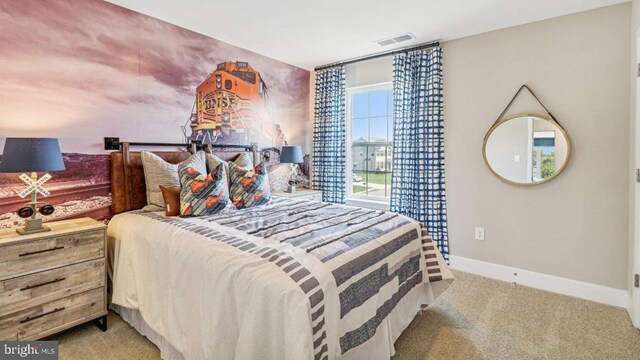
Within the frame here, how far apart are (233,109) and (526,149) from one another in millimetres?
3061

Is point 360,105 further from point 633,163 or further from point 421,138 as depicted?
point 633,163

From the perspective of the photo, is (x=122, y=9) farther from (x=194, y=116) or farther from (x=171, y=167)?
(x=171, y=167)

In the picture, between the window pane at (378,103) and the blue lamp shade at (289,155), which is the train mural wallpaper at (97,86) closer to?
the blue lamp shade at (289,155)

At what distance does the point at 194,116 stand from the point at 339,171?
6.39 feet

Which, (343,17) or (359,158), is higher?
(343,17)

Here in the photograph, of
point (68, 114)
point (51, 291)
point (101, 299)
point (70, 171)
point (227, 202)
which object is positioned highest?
point (68, 114)

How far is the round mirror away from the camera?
9.19 feet

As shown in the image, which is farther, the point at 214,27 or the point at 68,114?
the point at 214,27

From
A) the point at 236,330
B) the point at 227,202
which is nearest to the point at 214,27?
the point at 227,202

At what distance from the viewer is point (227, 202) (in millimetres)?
2592

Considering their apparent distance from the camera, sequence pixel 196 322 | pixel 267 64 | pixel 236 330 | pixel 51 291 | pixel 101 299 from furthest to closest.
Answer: pixel 267 64, pixel 101 299, pixel 51 291, pixel 196 322, pixel 236 330

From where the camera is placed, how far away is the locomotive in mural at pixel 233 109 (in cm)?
326

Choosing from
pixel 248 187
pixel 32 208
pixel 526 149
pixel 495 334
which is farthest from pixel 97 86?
pixel 526 149

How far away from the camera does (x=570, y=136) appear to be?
2.76 metres
